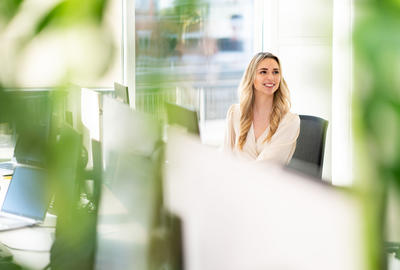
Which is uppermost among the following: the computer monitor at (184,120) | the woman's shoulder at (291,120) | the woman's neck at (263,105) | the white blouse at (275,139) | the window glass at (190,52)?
the window glass at (190,52)

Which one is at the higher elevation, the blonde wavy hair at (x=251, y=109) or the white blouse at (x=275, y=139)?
the blonde wavy hair at (x=251, y=109)

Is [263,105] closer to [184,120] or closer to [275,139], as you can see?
[275,139]

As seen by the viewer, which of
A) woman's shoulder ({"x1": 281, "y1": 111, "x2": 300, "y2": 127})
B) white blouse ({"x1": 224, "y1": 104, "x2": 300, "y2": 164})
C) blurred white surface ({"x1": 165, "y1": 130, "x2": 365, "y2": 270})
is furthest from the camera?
woman's shoulder ({"x1": 281, "y1": 111, "x2": 300, "y2": 127})

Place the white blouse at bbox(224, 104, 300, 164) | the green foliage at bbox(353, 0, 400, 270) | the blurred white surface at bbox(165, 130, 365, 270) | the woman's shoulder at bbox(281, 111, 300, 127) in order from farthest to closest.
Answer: the woman's shoulder at bbox(281, 111, 300, 127) < the white blouse at bbox(224, 104, 300, 164) < the blurred white surface at bbox(165, 130, 365, 270) < the green foliage at bbox(353, 0, 400, 270)

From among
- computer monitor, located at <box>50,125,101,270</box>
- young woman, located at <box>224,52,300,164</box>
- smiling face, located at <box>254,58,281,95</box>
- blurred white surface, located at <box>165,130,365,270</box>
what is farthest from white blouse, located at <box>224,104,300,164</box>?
computer monitor, located at <box>50,125,101,270</box>

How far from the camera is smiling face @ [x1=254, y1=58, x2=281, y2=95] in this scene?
2262 mm

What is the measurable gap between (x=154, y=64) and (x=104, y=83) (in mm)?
22

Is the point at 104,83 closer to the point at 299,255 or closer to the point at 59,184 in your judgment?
the point at 59,184

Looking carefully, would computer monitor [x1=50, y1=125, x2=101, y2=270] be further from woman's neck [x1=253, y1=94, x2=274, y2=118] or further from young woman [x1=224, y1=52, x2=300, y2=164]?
woman's neck [x1=253, y1=94, x2=274, y2=118]

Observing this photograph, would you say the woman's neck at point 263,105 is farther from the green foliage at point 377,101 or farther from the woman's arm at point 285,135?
the green foliage at point 377,101

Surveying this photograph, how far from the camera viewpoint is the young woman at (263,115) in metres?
2.20

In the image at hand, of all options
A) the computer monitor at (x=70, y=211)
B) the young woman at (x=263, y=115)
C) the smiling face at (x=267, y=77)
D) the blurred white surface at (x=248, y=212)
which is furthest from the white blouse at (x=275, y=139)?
the computer monitor at (x=70, y=211)

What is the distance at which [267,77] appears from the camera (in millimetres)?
2334

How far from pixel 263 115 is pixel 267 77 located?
17 cm
